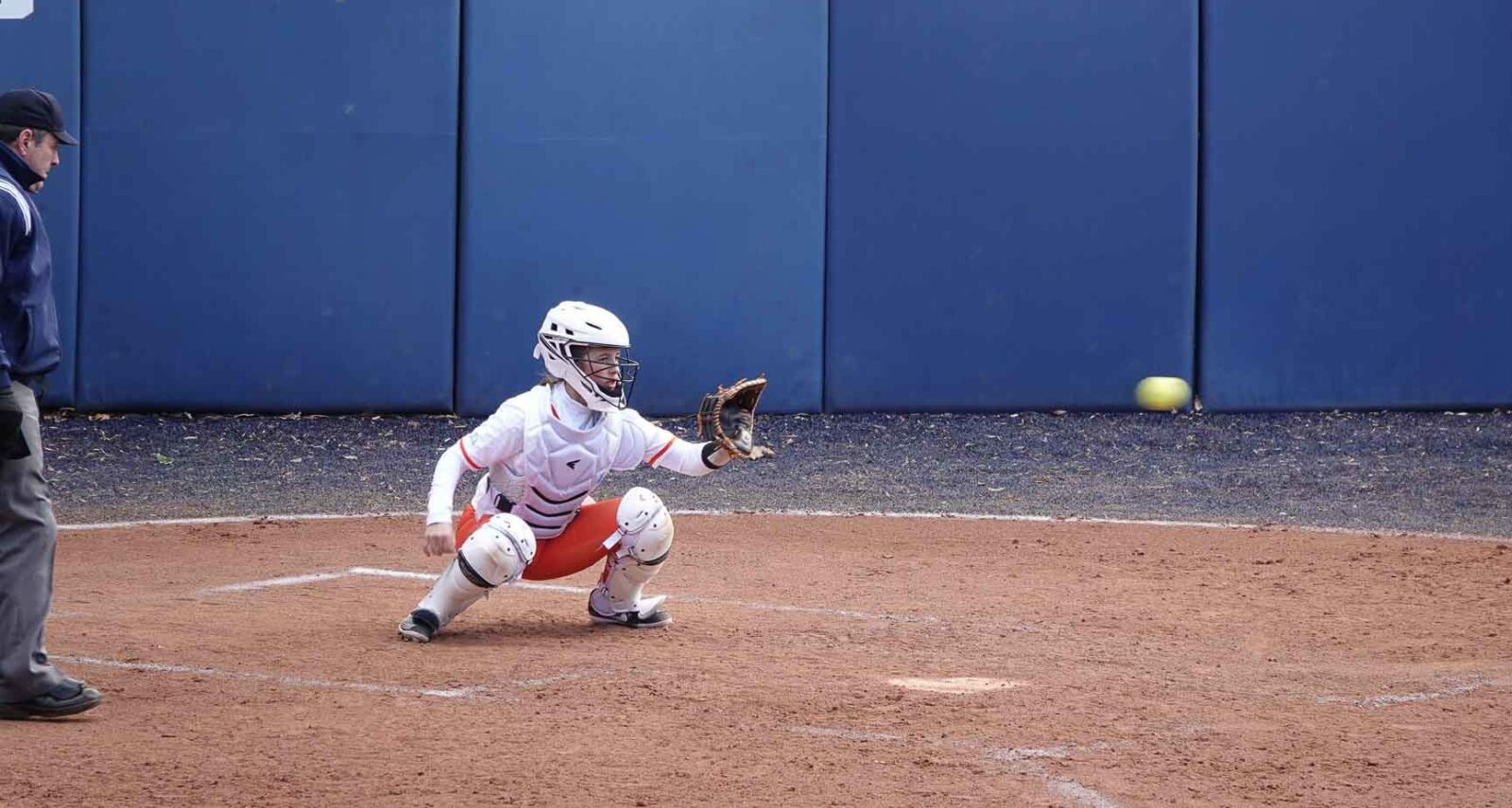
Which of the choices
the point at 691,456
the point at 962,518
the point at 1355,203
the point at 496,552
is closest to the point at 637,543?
the point at 691,456

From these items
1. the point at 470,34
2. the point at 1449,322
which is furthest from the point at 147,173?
the point at 1449,322

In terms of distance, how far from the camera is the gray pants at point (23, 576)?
529 cm

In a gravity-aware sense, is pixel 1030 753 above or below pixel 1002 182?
below

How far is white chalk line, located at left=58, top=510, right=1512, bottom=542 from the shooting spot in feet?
31.6

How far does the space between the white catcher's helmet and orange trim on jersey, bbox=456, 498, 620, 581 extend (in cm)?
43

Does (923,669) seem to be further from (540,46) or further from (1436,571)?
(540,46)

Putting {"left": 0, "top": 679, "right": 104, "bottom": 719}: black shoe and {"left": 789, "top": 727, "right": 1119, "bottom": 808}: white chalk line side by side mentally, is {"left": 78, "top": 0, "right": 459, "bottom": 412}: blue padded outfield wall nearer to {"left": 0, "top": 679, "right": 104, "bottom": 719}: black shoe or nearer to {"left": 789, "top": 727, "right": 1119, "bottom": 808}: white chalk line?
{"left": 0, "top": 679, "right": 104, "bottom": 719}: black shoe

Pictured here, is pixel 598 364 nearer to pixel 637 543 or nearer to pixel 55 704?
pixel 637 543

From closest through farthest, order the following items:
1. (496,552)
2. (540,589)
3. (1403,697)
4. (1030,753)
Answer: (1030,753) → (1403,697) → (496,552) → (540,589)

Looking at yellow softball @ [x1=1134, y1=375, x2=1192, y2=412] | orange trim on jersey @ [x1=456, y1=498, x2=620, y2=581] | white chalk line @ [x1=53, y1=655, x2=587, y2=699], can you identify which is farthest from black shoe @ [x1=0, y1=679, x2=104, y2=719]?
yellow softball @ [x1=1134, y1=375, x2=1192, y2=412]

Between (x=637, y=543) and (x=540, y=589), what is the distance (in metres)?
1.47

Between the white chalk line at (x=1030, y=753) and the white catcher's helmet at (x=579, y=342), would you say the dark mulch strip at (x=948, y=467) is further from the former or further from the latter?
the white chalk line at (x=1030, y=753)

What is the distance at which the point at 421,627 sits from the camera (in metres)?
6.67

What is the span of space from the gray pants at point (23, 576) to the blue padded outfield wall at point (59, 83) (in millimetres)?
8641
